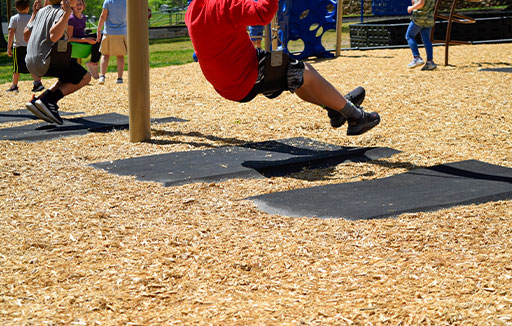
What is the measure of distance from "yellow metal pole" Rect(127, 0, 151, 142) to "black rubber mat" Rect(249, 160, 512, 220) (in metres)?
2.07

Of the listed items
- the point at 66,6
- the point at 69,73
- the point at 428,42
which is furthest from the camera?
the point at 428,42

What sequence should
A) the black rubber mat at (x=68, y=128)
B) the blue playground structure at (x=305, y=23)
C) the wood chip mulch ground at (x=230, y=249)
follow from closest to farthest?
the wood chip mulch ground at (x=230, y=249)
the black rubber mat at (x=68, y=128)
the blue playground structure at (x=305, y=23)

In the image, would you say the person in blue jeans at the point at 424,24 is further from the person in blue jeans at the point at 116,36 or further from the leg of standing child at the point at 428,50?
the person in blue jeans at the point at 116,36

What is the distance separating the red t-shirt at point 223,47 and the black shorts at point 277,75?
0.14 ft

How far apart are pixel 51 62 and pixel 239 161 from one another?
8.82 ft

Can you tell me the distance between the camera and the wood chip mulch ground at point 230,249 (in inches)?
101

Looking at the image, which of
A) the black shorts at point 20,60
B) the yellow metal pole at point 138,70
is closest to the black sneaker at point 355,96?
the yellow metal pole at point 138,70

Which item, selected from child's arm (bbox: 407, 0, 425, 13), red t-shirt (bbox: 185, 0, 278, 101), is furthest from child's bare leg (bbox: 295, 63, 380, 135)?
child's arm (bbox: 407, 0, 425, 13)

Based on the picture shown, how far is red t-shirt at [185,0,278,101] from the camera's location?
461cm

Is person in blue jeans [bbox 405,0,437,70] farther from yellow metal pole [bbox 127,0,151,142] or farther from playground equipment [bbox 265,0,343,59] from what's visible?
yellow metal pole [bbox 127,0,151,142]

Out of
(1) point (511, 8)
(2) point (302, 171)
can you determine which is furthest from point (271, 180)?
(1) point (511, 8)

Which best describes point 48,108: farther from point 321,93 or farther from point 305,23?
point 305,23

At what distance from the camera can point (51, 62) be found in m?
6.65

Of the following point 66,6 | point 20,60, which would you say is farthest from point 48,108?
point 20,60
